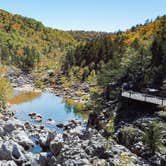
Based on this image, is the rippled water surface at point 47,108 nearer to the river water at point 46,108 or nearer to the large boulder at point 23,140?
the river water at point 46,108

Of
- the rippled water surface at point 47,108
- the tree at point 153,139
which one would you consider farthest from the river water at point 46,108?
the tree at point 153,139

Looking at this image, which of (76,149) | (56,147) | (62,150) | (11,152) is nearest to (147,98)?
(56,147)

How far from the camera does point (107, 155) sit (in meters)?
35.0

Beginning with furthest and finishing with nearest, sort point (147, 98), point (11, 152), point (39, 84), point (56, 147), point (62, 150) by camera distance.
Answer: point (39, 84) < point (147, 98) < point (56, 147) < point (11, 152) < point (62, 150)

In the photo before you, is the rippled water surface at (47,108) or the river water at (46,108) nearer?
the river water at (46,108)

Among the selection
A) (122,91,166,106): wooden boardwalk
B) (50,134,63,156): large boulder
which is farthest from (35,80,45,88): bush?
(50,134,63,156): large boulder

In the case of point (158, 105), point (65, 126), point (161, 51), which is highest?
point (161, 51)

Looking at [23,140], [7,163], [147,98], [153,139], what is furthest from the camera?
[147,98]

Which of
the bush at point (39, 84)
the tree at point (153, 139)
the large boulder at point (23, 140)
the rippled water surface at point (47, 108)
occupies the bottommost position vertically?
the rippled water surface at point (47, 108)

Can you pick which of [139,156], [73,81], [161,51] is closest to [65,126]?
[161,51]

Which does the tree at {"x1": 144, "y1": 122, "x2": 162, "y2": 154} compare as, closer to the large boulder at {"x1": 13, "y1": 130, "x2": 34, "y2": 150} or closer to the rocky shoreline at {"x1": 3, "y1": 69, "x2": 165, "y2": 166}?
the rocky shoreline at {"x1": 3, "y1": 69, "x2": 165, "y2": 166}

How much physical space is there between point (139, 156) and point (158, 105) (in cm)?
1280

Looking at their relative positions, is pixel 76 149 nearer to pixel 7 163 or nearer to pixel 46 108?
pixel 7 163

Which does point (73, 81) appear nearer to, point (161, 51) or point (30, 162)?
point (161, 51)
